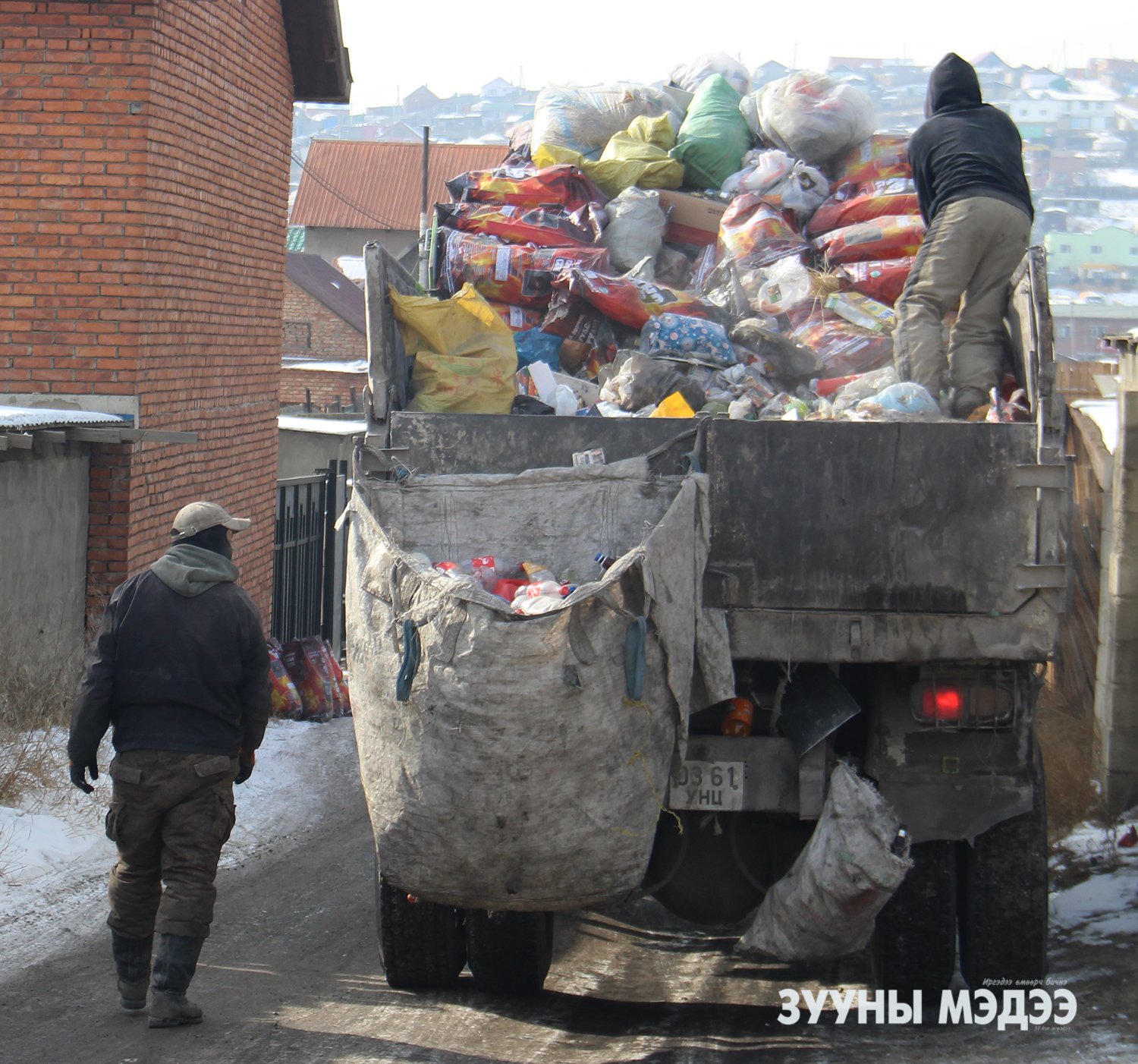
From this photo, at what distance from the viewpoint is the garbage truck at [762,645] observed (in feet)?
13.1

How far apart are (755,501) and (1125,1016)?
79.4 inches

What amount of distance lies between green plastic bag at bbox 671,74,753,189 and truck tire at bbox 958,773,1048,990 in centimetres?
438

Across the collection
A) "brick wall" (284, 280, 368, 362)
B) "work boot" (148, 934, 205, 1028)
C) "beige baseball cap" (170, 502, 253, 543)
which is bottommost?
"work boot" (148, 934, 205, 1028)

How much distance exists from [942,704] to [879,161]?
12.9ft

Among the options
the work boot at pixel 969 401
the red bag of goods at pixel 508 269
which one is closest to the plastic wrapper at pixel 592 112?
the red bag of goods at pixel 508 269

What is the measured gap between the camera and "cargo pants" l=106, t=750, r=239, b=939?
4.48 metres

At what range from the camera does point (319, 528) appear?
40.7 feet

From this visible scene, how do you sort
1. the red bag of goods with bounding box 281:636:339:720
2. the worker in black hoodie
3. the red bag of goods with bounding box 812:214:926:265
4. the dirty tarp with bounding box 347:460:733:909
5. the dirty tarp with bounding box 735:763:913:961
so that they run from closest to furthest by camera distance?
the dirty tarp with bounding box 347:460:733:909 < the dirty tarp with bounding box 735:763:913:961 < the worker in black hoodie < the red bag of goods with bounding box 812:214:926:265 < the red bag of goods with bounding box 281:636:339:720

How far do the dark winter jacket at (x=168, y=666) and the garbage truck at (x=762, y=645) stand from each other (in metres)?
0.59

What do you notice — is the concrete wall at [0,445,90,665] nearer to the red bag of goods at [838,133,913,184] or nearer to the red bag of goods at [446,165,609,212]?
the red bag of goods at [446,165,609,212]

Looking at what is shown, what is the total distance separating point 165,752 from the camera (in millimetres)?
4480

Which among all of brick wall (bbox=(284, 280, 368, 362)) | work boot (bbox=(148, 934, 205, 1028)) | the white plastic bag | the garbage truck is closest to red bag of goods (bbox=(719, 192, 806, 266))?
the white plastic bag

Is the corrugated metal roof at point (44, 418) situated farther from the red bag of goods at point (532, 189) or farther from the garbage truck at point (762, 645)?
the garbage truck at point (762, 645)

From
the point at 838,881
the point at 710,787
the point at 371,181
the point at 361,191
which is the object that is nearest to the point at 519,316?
the point at 710,787
